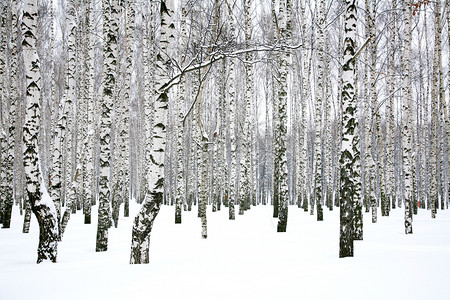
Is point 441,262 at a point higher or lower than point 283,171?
lower

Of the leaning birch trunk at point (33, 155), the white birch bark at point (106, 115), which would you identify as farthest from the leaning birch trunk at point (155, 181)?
the white birch bark at point (106, 115)

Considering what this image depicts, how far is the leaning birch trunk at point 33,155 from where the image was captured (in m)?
5.44

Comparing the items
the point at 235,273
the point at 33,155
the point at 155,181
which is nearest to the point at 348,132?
the point at 235,273

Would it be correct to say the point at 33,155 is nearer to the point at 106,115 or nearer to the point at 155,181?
the point at 106,115

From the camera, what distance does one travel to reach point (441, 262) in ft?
15.1

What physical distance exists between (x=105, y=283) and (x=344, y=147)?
4.38 m

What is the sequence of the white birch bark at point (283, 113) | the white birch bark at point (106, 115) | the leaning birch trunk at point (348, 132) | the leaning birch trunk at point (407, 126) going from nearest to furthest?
the leaning birch trunk at point (348, 132), the white birch bark at point (106, 115), the leaning birch trunk at point (407, 126), the white birch bark at point (283, 113)

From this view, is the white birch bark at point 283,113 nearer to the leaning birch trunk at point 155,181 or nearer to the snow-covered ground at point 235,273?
the snow-covered ground at point 235,273

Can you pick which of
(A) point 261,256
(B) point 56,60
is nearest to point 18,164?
(B) point 56,60

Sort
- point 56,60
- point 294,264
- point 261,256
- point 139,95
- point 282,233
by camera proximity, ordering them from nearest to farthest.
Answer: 1. point 294,264
2. point 261,256
3. point 282,233
4. point 56,60
5. point 139,95

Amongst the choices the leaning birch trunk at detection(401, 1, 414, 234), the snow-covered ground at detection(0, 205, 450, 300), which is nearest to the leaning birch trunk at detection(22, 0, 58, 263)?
the snow-covered ground at detection(0, 205, 450, 300)

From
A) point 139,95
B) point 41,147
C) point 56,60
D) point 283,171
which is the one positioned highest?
point 56,60

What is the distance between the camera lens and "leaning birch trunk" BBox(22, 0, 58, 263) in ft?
17.8

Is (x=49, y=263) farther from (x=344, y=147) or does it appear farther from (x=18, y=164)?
(x=18, y=164)
